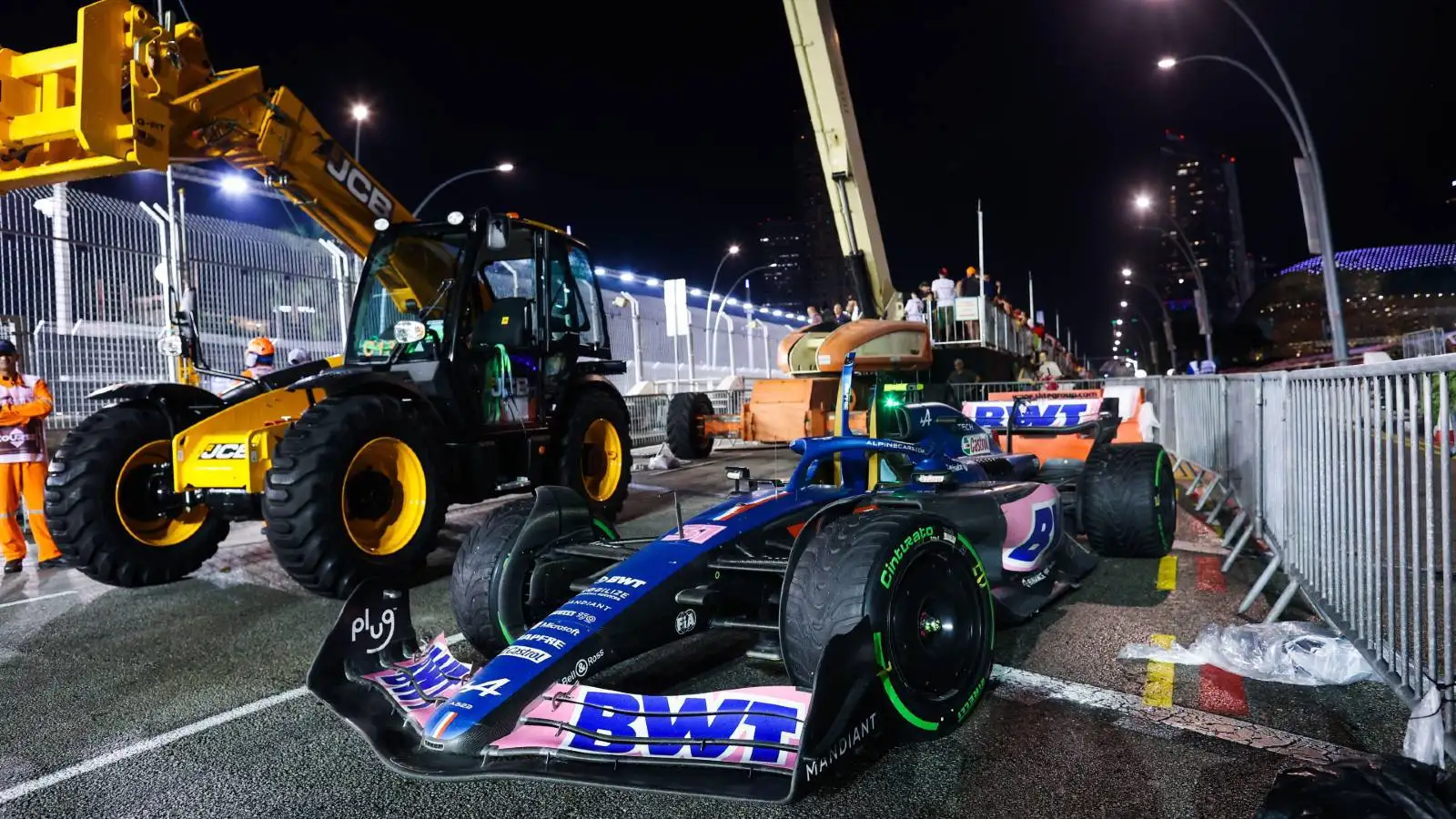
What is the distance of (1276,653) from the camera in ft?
12.4

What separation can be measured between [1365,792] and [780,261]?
96.8 meters

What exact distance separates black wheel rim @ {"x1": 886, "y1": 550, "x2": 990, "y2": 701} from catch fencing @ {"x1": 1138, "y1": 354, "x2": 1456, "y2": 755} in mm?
1394

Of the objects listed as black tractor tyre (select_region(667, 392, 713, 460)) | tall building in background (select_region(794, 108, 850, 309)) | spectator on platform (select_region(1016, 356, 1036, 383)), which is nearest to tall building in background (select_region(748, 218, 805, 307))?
tall building in background (select_region(794, 108, 850, 309))

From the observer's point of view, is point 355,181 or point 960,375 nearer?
point 355,181

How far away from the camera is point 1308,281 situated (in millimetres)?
86125

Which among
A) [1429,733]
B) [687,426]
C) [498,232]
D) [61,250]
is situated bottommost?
[1429,733]

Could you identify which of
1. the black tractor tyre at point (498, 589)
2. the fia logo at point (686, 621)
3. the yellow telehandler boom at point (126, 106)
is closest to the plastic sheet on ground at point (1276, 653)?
the fia logo at point (686, 621)

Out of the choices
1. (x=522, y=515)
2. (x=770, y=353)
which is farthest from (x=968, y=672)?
(x=770, y=353)

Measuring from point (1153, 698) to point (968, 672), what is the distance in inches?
36.7

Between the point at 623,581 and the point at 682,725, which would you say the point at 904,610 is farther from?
the point at 623,581

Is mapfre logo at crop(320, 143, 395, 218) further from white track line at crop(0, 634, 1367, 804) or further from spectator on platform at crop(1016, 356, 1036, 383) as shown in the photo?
spectator on platform at crop(1016, 356, 1036, 383)

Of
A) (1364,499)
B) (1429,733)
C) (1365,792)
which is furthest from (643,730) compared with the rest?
(1364,499)

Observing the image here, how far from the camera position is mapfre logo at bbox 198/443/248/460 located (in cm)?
527

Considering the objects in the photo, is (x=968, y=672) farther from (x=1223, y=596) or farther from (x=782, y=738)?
(x=1223, y=596)
